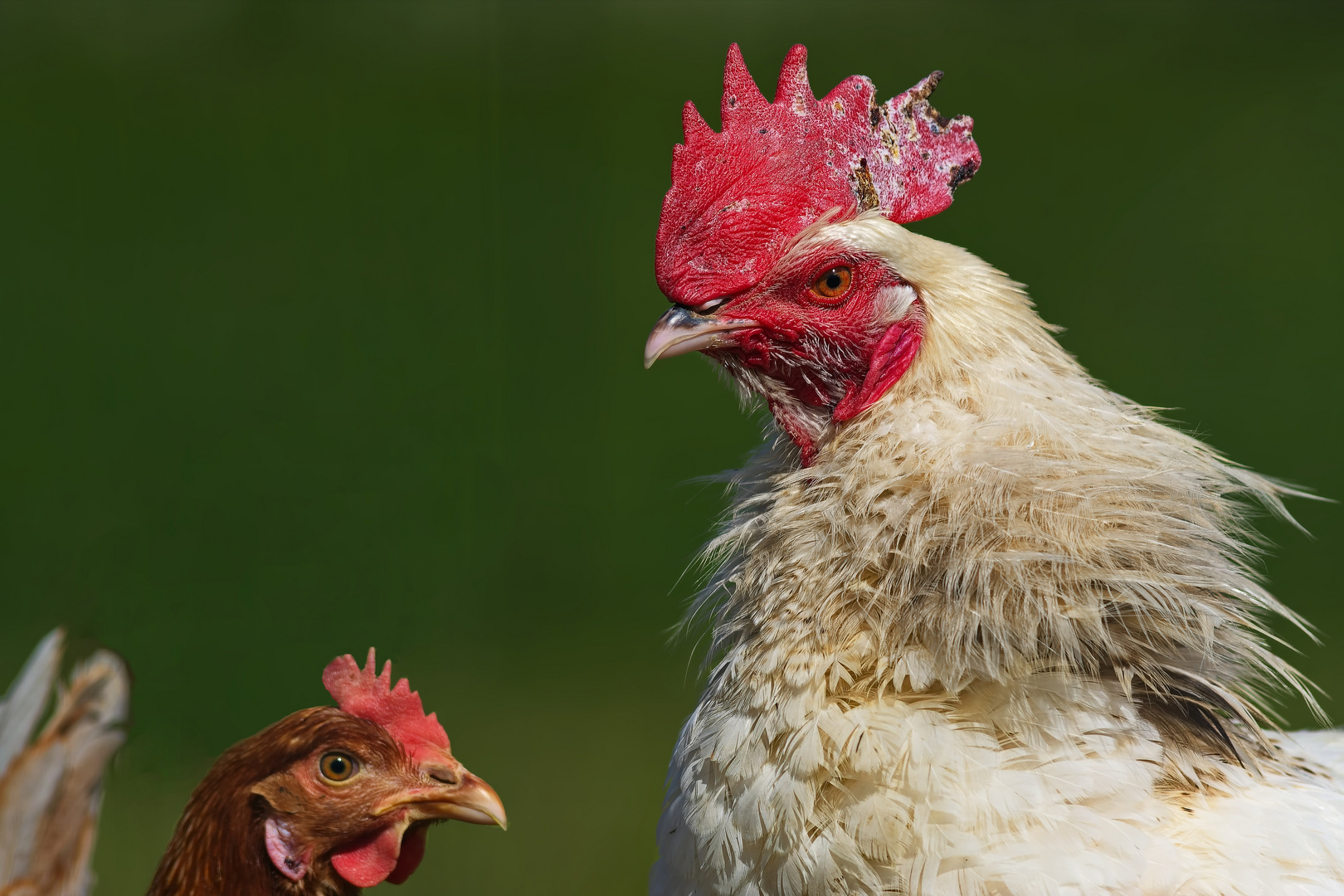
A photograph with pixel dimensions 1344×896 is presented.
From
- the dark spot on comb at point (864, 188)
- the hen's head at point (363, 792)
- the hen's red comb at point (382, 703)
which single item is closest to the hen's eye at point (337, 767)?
the hen's head at point (363, 792)

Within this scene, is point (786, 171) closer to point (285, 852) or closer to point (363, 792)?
point (363, 792)

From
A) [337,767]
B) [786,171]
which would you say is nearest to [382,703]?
[337,767]

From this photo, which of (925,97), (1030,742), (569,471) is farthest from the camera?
(569,471)

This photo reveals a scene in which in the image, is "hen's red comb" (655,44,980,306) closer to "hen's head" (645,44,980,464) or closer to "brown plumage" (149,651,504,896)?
"hen's head" (645,44,980,464)

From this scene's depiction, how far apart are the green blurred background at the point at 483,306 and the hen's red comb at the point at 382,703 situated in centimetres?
194

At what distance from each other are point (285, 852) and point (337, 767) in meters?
0.17

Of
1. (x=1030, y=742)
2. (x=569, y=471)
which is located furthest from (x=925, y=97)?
(x=569, y=471)

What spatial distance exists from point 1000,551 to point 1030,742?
0.78ft

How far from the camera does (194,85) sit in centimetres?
409

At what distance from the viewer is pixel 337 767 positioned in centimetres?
175

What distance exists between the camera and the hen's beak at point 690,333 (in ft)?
4.63

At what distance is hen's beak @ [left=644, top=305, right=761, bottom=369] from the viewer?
1.41 meters

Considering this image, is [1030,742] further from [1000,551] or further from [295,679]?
[295,679]

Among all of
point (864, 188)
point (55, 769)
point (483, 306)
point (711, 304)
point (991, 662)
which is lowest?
point (55, 769)
